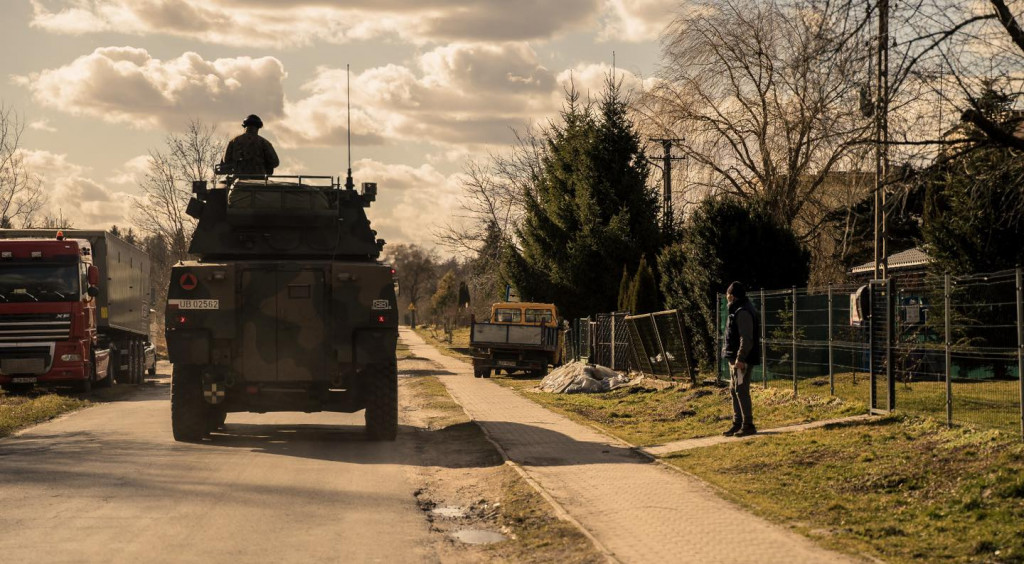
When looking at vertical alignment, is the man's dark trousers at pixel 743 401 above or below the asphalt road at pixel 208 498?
above

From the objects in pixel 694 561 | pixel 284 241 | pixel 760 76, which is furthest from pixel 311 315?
pixel 760 76

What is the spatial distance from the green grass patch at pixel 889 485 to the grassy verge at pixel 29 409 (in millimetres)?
10179

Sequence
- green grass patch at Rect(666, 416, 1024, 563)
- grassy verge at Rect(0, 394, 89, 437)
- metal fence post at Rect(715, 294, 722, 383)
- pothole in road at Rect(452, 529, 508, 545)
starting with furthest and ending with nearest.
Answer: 1. metal fence post at Rect(715, 294, 722, 383)
2. grassy verge at Rect(0, 394, 89, 437)
3. pothole in road at Rect(452, 529, 508, 545)
4. green grass patch at Rect(666, 416, 1024, 563)

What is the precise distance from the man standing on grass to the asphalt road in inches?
159

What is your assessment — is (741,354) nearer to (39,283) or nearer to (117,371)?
(39,283)

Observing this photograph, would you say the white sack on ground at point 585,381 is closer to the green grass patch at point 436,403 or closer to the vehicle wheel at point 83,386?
the green grass patch at point 436,403

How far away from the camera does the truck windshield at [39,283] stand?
21578 millimetres

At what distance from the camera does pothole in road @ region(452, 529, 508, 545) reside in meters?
8.30

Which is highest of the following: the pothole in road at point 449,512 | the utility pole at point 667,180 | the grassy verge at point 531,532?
the utility pole at point 667,180

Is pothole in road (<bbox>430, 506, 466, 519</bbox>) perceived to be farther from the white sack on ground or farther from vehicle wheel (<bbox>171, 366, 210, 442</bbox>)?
the white sack on ground

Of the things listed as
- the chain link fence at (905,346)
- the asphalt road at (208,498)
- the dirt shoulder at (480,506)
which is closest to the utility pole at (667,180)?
the chain link fence at (905,346)

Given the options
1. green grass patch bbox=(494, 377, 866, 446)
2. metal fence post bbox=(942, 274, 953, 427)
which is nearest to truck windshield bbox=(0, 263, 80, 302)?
green grass patch bbox=(494, 377, 866, 446)

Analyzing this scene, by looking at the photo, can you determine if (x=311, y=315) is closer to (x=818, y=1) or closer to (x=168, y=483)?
(x=168, y=483)

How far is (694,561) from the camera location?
7078 millimetres
